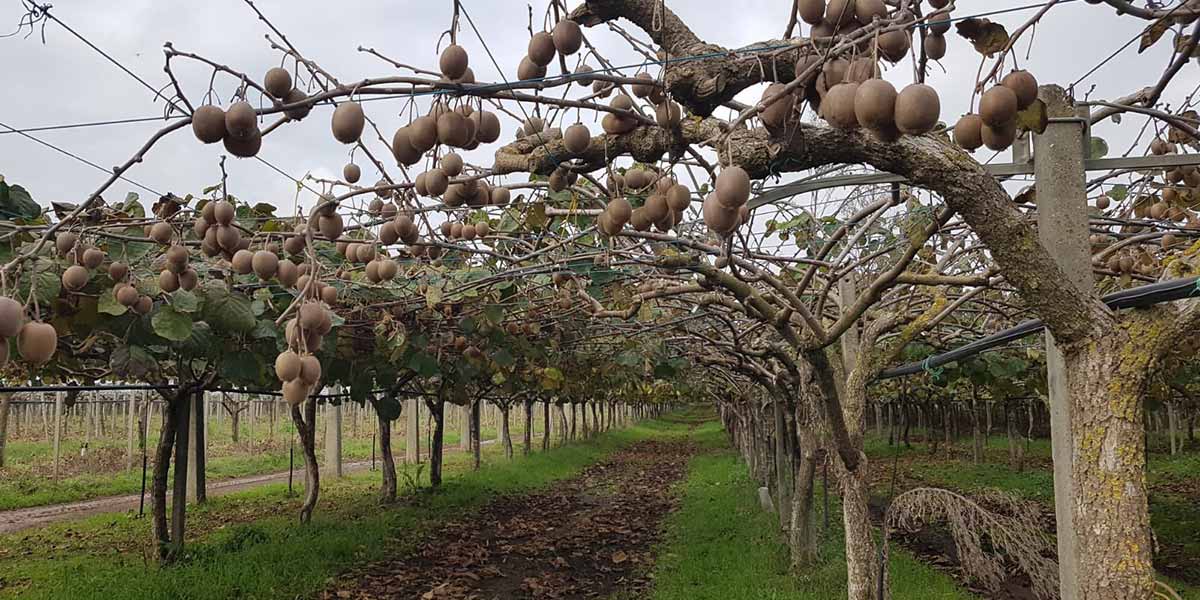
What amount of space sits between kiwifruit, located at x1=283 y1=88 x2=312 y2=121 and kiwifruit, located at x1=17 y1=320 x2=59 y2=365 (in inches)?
31.5

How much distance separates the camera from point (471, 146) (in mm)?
1623

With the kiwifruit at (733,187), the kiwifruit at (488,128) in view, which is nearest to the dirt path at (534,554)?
the kiwifruit at (488,128)

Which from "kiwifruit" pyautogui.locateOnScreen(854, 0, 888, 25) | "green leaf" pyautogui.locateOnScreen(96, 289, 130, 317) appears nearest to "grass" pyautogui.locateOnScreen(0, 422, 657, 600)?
"green leaf" pyautogui.locateOnScreen(96, 289, 130, 317)

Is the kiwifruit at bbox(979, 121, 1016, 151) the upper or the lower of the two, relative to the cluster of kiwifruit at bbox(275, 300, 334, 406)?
upper

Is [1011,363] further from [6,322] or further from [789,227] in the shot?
[6,322]

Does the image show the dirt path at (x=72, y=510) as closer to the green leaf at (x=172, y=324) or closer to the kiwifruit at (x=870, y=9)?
the green leaf at (x=172, y=324)

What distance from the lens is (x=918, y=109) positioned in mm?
1230

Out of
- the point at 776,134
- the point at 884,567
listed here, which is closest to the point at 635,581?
A: the point at 884,567

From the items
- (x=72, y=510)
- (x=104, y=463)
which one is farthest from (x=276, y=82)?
(x=104, y=463)

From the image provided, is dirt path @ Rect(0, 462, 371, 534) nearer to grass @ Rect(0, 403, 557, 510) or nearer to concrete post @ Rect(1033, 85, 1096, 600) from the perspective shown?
grass @ Rect(0, 403, 557, 510)

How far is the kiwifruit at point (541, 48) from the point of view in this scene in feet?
5.33

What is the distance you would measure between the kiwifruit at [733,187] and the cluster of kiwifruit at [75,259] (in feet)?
6.96

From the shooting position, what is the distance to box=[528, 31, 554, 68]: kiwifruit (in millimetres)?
1626

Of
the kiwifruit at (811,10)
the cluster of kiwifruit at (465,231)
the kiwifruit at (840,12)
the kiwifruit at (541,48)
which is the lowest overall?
the cluster of kiwifruit at (465,231)
